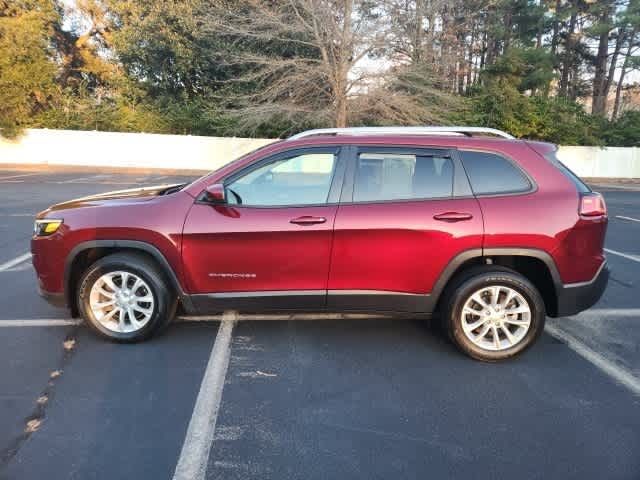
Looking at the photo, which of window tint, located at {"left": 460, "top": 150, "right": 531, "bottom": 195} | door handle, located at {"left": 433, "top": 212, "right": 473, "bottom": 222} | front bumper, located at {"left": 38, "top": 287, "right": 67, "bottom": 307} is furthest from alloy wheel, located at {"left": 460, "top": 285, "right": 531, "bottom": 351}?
front bumper, located at {"left": 38, "top": 287, "right": 67, "bottom": 307}

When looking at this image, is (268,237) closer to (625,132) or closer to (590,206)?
(590,206)

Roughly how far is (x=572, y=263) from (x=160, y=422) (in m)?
3.12

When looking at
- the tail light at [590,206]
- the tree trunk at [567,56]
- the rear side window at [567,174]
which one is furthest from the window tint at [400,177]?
the tree trunk at [567,56]

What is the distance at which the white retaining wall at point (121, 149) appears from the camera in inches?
993

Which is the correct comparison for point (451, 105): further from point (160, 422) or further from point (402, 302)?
point (160, 422)

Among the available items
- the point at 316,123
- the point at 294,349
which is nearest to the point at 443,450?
the point at 294,349

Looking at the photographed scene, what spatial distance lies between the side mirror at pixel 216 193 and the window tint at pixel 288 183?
0.35 feet

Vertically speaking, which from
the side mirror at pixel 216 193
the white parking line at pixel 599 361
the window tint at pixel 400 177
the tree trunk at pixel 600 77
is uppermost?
the tree trunk at pixel 600 77

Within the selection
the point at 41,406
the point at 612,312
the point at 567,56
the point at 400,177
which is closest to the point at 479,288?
the point at 400,177

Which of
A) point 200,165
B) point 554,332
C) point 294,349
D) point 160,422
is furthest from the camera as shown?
point 200,165

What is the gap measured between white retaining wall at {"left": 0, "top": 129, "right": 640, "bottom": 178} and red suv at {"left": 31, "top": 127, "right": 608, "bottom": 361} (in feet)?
72.0

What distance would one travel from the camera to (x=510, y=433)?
271 centimetres

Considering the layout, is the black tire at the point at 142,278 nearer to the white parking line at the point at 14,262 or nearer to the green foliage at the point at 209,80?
the white parking line at the point at 14,262

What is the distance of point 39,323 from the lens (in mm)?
4168
